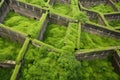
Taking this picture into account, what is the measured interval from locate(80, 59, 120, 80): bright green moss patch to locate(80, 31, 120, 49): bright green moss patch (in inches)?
92.2

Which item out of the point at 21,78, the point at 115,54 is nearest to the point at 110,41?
the point at 115,54

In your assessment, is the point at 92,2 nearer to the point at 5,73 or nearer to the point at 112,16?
the point at 112,16

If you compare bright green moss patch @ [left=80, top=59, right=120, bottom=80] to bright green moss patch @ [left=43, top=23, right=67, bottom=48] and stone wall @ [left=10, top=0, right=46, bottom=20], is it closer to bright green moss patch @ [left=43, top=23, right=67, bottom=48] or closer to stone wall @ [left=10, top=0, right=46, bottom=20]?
bright green moss patch @ [left=43, top=23, right=67, bottom=48]

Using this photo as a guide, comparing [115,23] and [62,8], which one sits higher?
[62,8]

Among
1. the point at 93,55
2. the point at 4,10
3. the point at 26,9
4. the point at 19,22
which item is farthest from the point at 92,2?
the point at 4,10

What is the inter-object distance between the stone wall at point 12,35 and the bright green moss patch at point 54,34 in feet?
11.1

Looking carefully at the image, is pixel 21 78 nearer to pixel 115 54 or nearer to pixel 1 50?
pixel 1 50

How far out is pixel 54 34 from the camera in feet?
79.3

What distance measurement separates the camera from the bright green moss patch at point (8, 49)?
20016 mm

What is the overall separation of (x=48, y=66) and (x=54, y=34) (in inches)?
289

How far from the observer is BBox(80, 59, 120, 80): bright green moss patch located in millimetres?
20359

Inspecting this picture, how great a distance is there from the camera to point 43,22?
23.1 meters

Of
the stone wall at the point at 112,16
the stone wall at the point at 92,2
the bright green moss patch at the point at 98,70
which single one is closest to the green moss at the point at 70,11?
the stone wall at the point at 92,2

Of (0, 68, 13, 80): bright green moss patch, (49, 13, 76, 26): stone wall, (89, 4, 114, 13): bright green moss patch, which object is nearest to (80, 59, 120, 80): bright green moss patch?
(49, 13, 76, 26): stone wall
